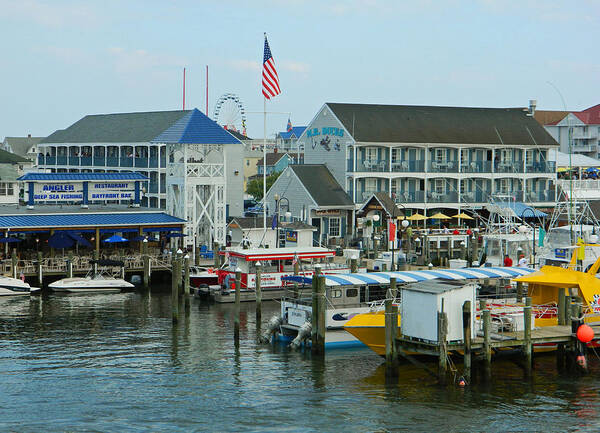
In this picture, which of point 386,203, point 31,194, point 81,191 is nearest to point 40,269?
point 31,194

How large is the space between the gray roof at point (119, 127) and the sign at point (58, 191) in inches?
767

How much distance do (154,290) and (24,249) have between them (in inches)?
375

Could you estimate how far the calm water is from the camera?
2883cm

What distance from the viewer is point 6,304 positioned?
4897cm

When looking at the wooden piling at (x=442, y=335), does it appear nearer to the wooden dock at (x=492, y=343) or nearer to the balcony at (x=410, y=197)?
the wooden dock at (x=492, y=343)

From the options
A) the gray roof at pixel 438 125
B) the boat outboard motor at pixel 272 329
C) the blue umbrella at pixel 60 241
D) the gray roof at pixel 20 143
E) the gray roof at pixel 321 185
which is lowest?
the boat outboard motor at pixel 272 329

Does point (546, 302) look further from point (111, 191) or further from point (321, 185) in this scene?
point (321, 185)

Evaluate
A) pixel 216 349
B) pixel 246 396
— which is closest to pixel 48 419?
pixel 246 396

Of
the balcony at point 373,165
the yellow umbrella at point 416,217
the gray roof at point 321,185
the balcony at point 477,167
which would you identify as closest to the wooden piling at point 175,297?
the gray roof at point 321,185

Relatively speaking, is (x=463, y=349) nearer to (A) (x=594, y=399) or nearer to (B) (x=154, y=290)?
(A) (x=594, y=399)

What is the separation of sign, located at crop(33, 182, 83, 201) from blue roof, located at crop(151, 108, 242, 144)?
6568mm

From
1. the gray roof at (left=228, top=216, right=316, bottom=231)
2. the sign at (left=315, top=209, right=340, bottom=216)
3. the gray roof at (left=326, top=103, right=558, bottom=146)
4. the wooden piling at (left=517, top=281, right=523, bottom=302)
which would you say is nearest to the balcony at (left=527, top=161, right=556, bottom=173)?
the gray roof at (left=326, top=103, right=558, bottom=146)

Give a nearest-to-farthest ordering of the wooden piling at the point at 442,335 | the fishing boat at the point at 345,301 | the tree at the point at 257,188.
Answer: the wooden piling at the point at 442,335, the fishing boat at the point at 345,301, the tree at the point at 257,188

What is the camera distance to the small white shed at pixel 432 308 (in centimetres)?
3164
